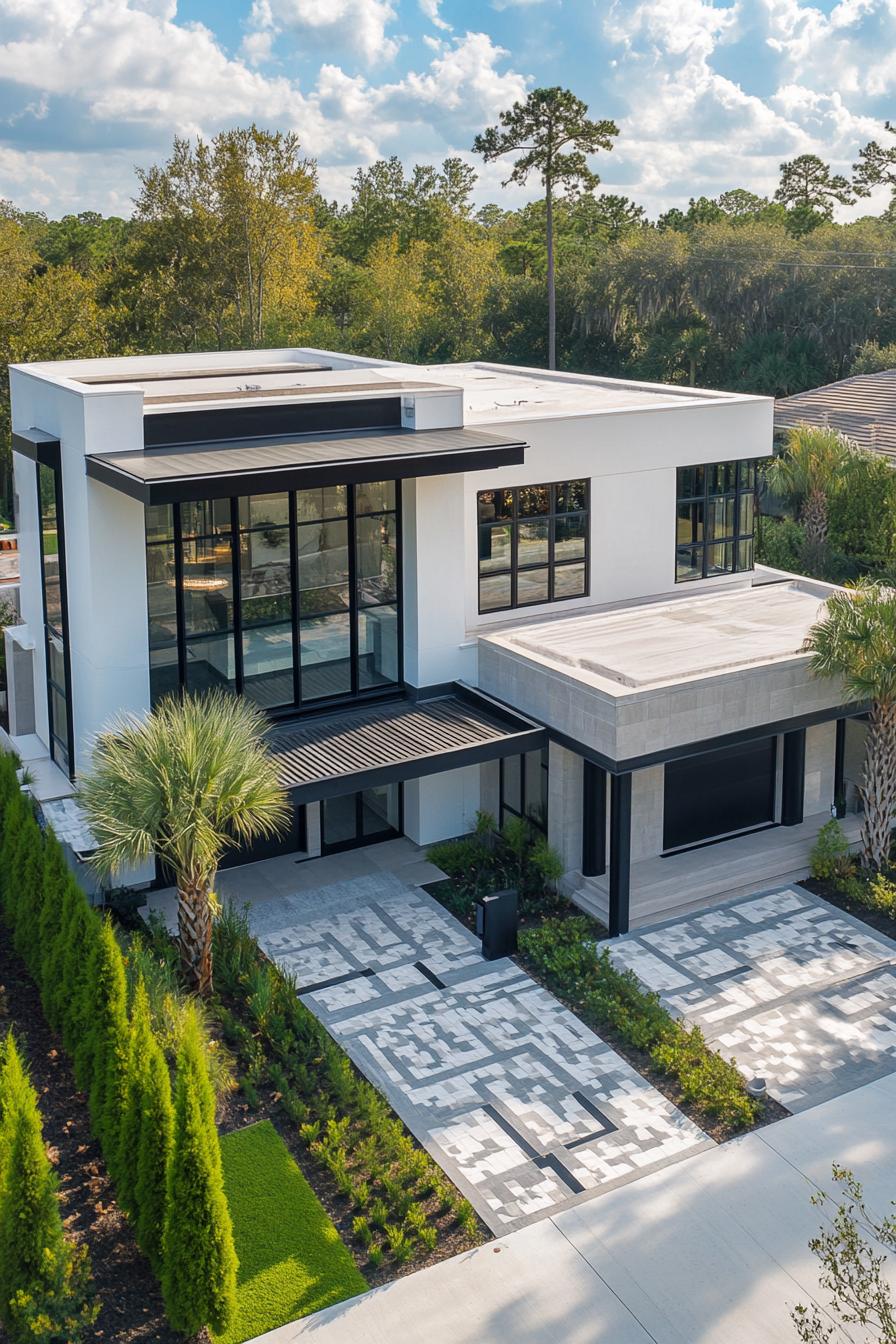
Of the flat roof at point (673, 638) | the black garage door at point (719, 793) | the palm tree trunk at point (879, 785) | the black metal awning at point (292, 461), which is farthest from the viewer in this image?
the black garage door at point (719, 793)

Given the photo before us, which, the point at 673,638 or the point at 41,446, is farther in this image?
the point at 673,638

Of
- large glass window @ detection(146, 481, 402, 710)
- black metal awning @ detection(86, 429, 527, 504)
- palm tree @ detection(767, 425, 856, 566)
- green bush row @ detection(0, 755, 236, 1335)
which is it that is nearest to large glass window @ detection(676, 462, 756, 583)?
black metal awning @ detection(86, 429, 527, 504)

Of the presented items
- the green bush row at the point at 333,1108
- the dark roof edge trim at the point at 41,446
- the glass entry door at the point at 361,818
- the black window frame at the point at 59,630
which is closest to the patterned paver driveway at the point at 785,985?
the green bush row at the point at 333,1108

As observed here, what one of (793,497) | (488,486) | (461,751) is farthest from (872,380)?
(461,751)

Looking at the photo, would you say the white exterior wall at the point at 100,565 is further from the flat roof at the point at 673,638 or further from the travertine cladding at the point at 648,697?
the flat roof at the point at 673,638

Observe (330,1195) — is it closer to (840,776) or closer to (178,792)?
(178,792)

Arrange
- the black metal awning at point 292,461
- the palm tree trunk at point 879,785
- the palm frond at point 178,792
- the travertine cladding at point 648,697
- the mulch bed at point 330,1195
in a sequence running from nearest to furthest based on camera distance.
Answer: the mulch bed at point 330,1195 < the palm frond at point 178,792 < the black metal awning at point 292,461 < the travertine cladding at point 648,697 < the palm tree trunk at point 879,785

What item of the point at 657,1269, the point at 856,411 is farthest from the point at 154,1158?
the point at 856,411

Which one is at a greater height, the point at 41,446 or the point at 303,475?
the point at 41,446
